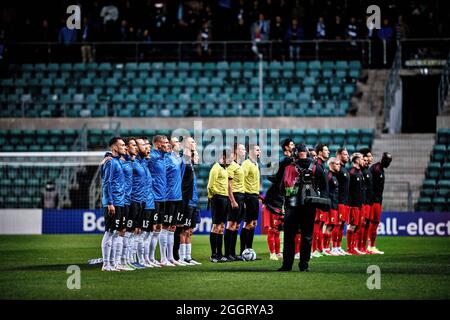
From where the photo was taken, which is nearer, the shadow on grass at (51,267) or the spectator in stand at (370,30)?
the shadow on grass at (51,267)

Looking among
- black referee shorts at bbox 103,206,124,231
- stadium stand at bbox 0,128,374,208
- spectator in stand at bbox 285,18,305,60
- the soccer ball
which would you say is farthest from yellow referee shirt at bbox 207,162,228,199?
spectator in stand at bbox 285,18,305,60

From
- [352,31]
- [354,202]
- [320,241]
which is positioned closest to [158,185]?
[320,241]

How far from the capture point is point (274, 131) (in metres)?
32.2

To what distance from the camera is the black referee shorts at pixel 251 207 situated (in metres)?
20.4

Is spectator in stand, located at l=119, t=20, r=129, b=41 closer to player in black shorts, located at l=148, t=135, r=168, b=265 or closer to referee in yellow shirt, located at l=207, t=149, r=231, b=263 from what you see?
referee in yellow shirt, located at l=207, t=149, r=231, b=263

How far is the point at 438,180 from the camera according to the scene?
31984mm

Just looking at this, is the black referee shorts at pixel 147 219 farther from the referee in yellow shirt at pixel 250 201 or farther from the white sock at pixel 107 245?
the referee in yellow shirt at pixel 250 201

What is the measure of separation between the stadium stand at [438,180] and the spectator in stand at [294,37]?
5857 mm

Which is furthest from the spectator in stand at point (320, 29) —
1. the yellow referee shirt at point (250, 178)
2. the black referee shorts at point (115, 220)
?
the black referee shorts at point (115, 220)

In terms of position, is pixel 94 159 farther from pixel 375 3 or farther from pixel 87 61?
pixel 375 3

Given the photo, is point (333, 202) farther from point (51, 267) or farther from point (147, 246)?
point (51, 267)

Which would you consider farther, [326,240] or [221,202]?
[326,240]

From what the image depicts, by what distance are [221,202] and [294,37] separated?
1676 centimetres
